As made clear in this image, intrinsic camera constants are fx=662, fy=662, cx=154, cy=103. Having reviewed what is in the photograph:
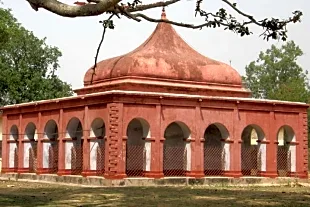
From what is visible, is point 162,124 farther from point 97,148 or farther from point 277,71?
point 277,71

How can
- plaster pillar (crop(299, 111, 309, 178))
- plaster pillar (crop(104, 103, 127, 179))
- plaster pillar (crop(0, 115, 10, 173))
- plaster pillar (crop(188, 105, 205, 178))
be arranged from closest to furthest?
1. plaster pillar (crop(104, 103, 127, 179))
2. plaster pillar (crop(188, 105, 205, 178))
3. plaster pillar (crop(299, 111, 309, 178))
4. plaster pillar (crop(0, 115, 10, 173))

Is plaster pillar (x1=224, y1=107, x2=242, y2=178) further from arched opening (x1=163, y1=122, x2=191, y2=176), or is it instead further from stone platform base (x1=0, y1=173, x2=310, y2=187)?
arched opening (x1=163, y1=122, x2=191, y2=176)

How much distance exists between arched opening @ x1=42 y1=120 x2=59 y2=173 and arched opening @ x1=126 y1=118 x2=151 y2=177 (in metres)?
3.84

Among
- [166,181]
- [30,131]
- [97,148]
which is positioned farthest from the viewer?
[30,131]

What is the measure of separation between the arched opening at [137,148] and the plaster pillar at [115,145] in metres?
1.06

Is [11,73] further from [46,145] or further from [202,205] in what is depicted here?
[202,205]

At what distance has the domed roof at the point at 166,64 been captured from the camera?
25672 millimetres

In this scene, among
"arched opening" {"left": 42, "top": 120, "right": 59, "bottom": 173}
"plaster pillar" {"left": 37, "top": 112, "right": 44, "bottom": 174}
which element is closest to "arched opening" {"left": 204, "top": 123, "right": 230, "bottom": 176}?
"arched opening" {"left": 42, "top": 120, "right": 59, "bottom": 173}

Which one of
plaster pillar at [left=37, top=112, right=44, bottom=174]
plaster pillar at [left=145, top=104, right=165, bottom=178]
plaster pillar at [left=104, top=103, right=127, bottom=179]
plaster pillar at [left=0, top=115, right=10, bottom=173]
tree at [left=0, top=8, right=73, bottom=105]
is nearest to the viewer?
plaster pillar at [left=104, top=103, right=127, bottom=179]

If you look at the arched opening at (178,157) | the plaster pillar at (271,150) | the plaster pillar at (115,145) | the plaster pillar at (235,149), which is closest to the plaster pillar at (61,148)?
the plaster pillar at (115,145)

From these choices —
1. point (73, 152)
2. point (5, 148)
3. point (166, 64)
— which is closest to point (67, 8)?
point (166, 64)

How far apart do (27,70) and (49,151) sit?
15.7m

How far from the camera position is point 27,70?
4238 cm

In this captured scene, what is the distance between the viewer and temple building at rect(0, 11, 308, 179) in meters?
23.9
